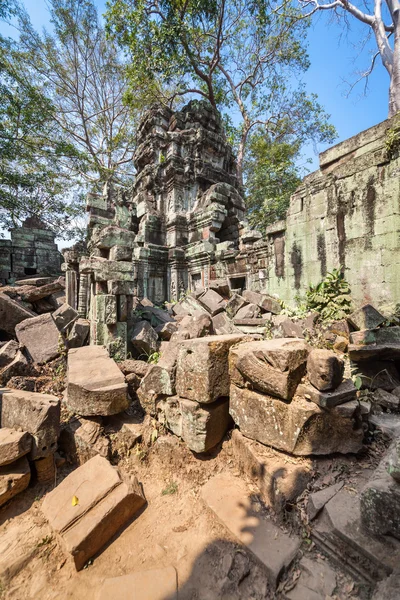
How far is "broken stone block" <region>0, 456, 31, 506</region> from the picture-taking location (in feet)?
7.19

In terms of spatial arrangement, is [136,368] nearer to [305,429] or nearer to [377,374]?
[305,429]

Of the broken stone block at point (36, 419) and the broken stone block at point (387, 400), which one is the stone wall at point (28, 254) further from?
the broken stone block at point (387, 400)

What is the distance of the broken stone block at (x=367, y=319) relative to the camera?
409 centimetres

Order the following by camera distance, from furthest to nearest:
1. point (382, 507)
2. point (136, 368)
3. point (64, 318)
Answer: point (64, 318), point (136, 368), point (382, 507)

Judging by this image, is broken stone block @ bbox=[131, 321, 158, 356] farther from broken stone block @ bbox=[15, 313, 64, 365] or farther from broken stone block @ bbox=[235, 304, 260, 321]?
broken stone block @ bbox=[235, 304, 260, 321]

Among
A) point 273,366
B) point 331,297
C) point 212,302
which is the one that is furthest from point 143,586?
point 212,302

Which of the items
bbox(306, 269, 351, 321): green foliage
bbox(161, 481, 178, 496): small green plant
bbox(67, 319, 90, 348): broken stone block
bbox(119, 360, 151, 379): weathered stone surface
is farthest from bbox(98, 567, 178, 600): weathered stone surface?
bbox(306, 269, 351, 321): green foliage

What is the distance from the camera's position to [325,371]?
6.56 ft

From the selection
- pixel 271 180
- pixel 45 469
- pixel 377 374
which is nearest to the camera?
pixel 45 469

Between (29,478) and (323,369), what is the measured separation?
9.35ft

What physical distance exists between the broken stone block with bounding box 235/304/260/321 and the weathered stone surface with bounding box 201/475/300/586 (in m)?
3.76

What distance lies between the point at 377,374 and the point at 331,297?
7.55 ft

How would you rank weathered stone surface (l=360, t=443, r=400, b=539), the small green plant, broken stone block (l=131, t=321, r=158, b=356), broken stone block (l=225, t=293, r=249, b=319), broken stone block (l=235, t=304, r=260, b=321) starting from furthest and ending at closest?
1. broken stone block (l=225, t=293, r=249, b=319)
2. broken stone block (l=235, t=304, r=260, b=321)
3. broken stone block (l=131, t=321, r=158, b=356)
4. the small green plant
5. weathered stone surface (l=360, t=443, r=400, b=539)

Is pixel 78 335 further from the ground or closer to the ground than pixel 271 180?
closer to the ground
